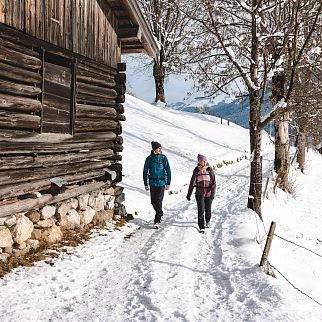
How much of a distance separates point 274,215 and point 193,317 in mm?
7923

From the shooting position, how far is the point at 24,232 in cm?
616

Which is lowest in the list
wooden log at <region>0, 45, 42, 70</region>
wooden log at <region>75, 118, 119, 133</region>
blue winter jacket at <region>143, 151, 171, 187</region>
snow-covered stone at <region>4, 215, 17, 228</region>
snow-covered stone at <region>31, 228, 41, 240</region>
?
snow-covered stone at <region>31, 228, 41, 240</region>

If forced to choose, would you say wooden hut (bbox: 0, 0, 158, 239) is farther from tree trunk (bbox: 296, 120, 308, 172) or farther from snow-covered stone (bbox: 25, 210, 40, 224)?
tree trunk (bbox: 296, 120, 308, 172)

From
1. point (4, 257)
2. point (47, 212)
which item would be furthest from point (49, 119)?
point (4, 257)

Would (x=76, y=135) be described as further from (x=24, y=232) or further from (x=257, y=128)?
(x=257, y=128)

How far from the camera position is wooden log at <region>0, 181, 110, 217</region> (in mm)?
5816

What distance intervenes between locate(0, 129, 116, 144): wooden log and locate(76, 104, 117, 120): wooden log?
1.32ft

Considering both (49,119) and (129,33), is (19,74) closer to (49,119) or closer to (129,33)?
(49,119)

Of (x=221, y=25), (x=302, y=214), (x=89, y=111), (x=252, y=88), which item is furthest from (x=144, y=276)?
(x=302, y=214)

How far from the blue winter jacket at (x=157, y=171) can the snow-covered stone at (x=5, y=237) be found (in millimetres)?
3565

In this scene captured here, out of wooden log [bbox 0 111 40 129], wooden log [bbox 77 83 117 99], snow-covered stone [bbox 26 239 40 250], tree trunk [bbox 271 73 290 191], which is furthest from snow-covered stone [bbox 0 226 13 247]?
tree trunk [bbox 271 73 290 191]

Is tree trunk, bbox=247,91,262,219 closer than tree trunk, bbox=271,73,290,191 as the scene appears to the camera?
Yes

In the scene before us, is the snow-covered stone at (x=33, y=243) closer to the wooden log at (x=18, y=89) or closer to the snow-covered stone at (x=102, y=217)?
the snow-covered stone at (x=102, y=217)

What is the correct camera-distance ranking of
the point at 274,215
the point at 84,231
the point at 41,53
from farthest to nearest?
the point at 274,215 → the point at 84,231 → the point at 41,53
